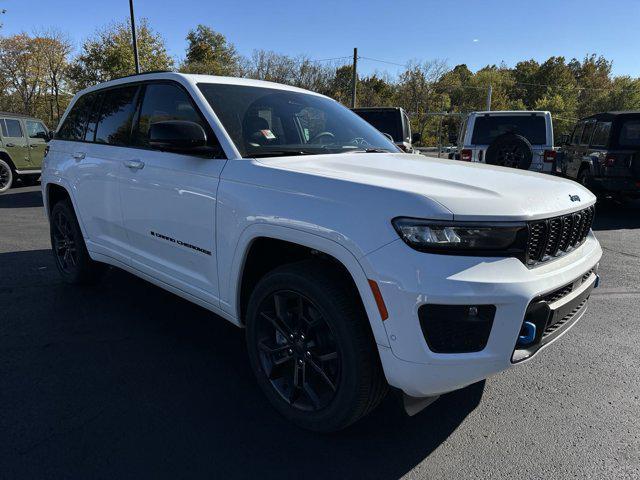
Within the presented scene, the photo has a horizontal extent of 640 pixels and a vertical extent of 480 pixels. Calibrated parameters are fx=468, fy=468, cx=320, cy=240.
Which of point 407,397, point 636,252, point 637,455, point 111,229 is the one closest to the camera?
point 407,397

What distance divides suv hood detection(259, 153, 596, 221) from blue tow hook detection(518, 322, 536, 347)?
0.46 metres

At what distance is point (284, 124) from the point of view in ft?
10.5

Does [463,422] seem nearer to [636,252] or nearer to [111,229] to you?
[111,229]

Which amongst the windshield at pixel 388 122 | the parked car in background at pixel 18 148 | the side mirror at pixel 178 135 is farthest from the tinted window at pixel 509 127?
the parked car in background at pixel 18 148

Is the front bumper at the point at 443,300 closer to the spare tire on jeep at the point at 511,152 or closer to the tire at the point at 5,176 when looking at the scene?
the spare tire on jeep at the point at 511,152

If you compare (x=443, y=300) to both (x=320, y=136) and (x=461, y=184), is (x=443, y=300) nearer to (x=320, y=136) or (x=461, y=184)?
(x=461, y=184)

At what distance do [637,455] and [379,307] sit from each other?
5.17 feet

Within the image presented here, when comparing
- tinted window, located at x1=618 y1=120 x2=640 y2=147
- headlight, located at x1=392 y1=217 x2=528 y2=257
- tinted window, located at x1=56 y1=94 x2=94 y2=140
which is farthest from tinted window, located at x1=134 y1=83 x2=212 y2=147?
tinted window, located at x1=618 y1=120 x2=640 y2=147

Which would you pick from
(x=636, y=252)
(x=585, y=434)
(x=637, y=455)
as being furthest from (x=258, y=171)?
(x=636, y=252)

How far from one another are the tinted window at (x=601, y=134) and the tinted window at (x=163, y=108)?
8822 mm

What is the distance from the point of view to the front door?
280 centimetres

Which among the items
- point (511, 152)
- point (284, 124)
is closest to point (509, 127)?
point (511, 152)

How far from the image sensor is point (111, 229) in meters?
3.79

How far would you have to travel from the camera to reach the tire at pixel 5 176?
12.2 metres
